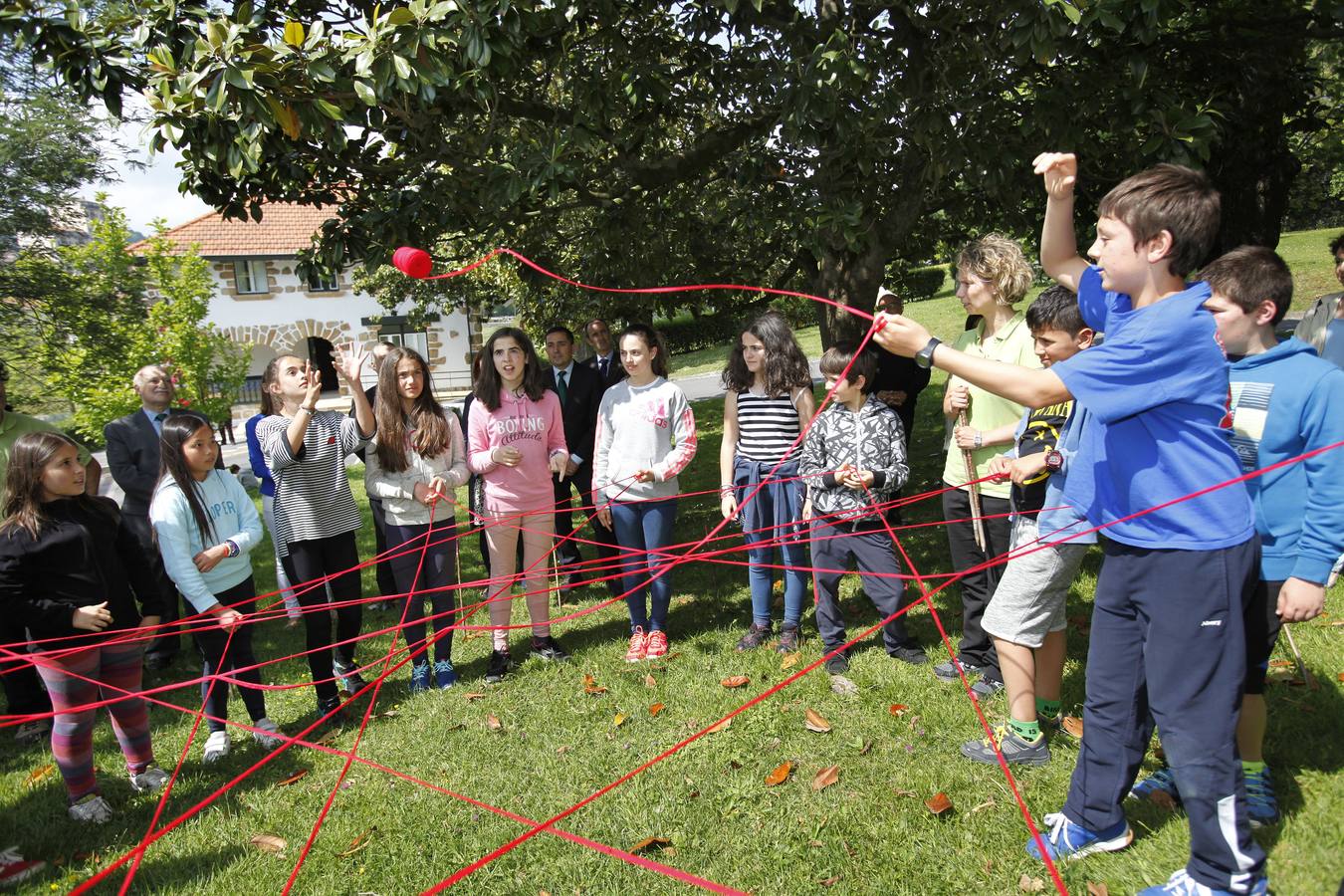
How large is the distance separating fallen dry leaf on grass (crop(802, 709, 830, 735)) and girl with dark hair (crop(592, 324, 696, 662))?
4.00 feet

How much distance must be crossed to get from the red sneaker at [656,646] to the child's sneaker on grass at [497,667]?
2.80ft

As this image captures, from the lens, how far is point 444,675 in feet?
16.2

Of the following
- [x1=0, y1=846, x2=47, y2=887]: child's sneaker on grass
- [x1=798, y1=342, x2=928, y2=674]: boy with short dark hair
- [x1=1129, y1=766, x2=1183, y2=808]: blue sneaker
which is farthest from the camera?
[x1=798, y1=342, x2=928, y2=674]: boy with short dark hair

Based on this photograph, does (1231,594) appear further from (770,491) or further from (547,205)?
(547,205)

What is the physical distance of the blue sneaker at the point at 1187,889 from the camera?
238 cm

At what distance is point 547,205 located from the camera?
20.5ft

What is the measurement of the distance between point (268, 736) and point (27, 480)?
5.48 ft

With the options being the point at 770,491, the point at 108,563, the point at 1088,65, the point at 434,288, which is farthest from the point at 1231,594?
the point at 434,288

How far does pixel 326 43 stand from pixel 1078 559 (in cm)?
437

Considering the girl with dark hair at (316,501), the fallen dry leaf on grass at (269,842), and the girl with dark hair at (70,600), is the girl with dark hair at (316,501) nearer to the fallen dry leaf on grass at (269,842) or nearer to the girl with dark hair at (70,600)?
the girl with dark hair at (70,600)

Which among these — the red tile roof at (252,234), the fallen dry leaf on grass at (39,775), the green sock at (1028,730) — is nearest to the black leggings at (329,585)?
the fallen dry leaf on grass at (39,775)

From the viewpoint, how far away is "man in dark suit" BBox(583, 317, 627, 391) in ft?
22.7

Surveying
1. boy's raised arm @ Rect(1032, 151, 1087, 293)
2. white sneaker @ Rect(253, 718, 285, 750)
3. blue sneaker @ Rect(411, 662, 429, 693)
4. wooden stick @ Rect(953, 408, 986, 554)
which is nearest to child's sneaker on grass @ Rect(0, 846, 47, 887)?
white sneaker @ Rect(253, 718, 285, 750)

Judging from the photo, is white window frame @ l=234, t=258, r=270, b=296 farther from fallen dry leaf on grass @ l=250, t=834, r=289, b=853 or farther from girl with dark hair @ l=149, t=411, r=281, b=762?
fallen dry leaf on grass @ l=250, t=834, r=289, b=853
